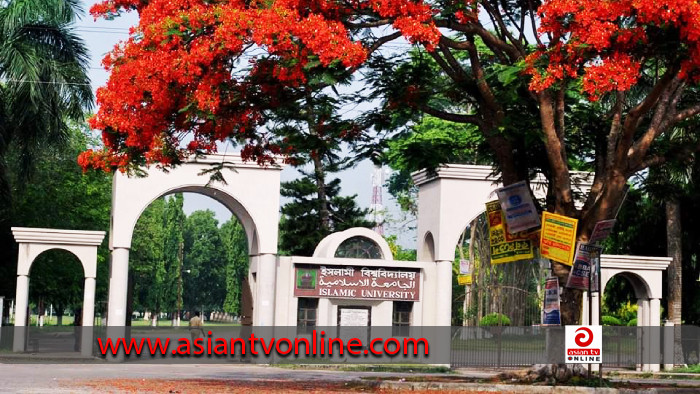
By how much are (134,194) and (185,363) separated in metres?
5.15

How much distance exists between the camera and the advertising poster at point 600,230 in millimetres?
19047

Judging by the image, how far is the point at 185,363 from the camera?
3103 cm

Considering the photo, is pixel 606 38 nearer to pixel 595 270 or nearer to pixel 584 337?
pixel 595 270

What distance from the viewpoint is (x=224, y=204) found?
33969 millimetres

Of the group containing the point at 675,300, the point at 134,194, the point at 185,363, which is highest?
the point at 134,194

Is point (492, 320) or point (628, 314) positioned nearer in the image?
point (492, 320)

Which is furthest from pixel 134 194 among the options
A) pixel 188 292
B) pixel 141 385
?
pixel 188 292

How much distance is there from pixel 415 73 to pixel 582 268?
4771 mm

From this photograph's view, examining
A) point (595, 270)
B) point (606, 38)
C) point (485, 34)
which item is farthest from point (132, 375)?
point (606, 38)

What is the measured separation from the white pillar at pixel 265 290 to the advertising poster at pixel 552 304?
1422 centimetres

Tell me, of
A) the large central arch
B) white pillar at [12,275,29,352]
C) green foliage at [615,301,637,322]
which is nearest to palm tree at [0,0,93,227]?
the large central arch

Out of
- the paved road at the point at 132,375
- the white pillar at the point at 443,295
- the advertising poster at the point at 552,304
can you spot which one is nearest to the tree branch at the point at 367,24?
the advertising poster at the point at 552,304

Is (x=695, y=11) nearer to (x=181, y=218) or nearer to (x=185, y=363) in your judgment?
(x=185, y=363)

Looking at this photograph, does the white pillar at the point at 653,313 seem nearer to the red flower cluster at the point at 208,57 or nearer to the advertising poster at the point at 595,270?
the advertising poster at the point at 595,270
